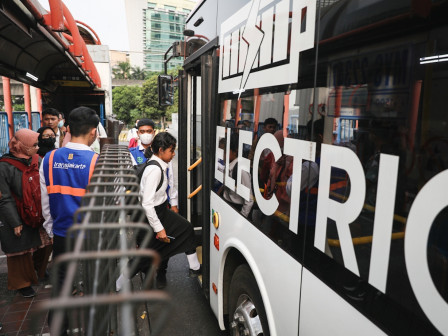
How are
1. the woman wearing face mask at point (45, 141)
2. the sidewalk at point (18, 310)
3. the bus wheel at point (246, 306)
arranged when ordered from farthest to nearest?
1. the woman wearing face mask at point (45, 141)
2. the sidewalk at point (18, 310)
3. the bus wheel at point (246, 306)

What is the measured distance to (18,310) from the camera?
3.53 meters

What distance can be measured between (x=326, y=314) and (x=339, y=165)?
647mm

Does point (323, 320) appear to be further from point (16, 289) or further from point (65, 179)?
point (16, 289)

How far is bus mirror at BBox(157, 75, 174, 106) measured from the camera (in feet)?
16.3

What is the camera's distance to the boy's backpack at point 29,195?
11.4 ft

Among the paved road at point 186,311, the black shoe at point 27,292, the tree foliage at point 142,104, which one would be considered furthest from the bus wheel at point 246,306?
the tree foliage at point 142,104

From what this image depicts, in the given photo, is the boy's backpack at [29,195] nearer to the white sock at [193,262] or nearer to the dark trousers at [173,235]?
the dark trousers at [173,235]

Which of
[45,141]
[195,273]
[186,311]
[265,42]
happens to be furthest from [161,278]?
[265,42]

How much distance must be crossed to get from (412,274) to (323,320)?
55cm

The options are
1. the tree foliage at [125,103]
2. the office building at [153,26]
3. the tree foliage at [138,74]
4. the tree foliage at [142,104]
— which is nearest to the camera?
the tree foliage at [142,104]

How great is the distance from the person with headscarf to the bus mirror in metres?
1.91

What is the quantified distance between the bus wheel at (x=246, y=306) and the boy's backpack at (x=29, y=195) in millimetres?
2268

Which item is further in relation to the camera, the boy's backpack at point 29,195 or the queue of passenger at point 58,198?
the boy's backpack at point 29,195

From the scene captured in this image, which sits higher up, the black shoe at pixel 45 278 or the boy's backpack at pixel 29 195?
the boy's backpack at pixel 29 195
